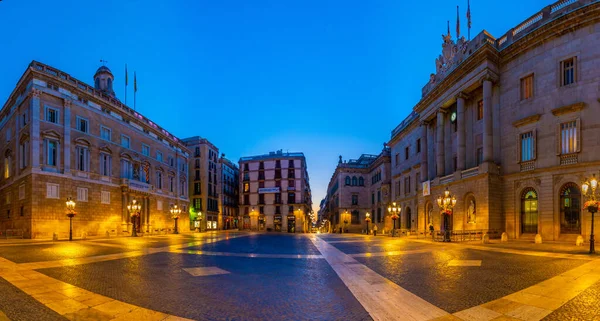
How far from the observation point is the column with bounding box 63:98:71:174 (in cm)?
3414

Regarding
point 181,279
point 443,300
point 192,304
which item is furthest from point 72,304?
point 443,300

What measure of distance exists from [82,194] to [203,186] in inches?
1436

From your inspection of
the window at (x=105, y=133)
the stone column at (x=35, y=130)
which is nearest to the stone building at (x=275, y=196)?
the window at (x=105, y=133)

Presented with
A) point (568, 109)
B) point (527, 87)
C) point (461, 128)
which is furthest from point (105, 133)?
point (568, 109)

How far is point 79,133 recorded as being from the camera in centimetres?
3638

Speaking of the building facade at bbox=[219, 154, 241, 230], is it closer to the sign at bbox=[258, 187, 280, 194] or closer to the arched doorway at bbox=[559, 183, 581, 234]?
the sign at bbox=[258, 187, 280, 194]

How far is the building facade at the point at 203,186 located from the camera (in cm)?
7119

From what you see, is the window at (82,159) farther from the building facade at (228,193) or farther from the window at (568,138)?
the window at (568,138)

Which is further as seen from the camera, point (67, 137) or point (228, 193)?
point (228, 193)

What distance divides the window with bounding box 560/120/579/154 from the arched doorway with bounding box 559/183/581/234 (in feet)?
8.56

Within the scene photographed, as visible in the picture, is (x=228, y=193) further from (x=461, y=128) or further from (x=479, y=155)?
(x=479, y=155)

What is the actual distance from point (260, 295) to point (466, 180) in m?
28.9

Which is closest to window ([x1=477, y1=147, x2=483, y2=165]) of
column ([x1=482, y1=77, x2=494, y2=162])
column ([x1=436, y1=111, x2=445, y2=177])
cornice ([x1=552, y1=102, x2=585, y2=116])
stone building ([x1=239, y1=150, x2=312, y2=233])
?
column ([x1=482, y1=77, x2=494, y2=162])

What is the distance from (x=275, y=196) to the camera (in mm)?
80250
